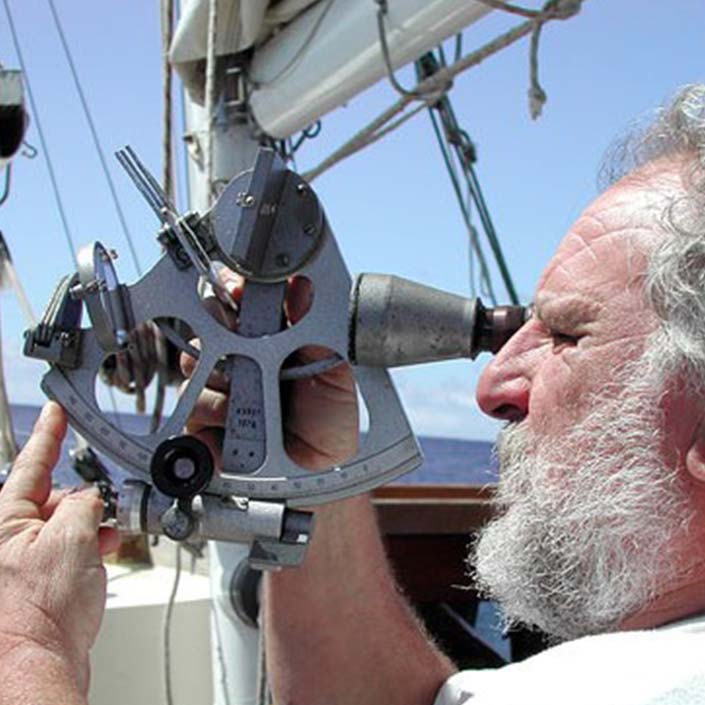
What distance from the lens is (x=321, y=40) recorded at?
174cm

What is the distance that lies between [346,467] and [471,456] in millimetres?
50330

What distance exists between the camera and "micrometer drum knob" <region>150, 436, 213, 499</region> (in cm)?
82

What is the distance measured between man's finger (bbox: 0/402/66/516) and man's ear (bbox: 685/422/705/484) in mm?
439

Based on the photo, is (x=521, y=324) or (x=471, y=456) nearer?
(x=521, y=324)

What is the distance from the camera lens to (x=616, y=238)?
2.89 ft

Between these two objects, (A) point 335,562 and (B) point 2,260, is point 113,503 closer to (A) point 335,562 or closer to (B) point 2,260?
(A) point 335,562

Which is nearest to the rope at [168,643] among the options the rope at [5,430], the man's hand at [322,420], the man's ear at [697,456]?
the rope at [5,430]

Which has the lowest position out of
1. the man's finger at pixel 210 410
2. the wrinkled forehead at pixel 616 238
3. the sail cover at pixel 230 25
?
the man's finger at pixel 210 410

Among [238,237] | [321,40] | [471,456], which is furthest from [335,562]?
[471,456]

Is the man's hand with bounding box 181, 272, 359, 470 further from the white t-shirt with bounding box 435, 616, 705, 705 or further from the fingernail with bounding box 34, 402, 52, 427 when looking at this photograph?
the white t-shirt with bounding box 435, 616, 705, 705

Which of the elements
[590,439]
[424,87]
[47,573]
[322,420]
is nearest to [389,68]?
[424,87]

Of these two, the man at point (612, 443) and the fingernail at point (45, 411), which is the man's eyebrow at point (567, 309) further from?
the fingernail at point (45, 411)

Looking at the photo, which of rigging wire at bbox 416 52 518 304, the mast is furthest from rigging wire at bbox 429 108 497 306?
the mast

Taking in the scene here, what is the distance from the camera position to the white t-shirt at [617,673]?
2.40ft
